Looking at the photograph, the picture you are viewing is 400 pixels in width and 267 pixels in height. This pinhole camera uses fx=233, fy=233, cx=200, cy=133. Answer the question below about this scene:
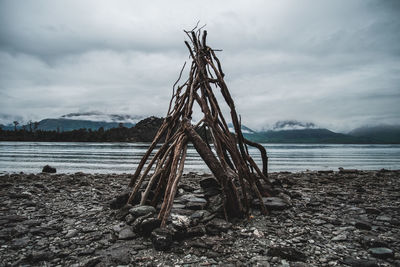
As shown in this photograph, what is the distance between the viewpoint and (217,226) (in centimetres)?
494

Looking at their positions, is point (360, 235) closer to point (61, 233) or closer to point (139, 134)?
point (61, 233)

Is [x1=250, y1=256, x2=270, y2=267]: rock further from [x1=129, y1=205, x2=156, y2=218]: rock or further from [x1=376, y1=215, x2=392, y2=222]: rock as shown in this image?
[x1=376, y1=215, x2=392, y2=222]: rock

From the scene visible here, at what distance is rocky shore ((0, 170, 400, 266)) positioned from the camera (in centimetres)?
390

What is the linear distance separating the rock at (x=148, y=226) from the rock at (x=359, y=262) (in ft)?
11.1

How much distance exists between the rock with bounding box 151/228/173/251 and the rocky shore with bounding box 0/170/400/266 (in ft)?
0.05

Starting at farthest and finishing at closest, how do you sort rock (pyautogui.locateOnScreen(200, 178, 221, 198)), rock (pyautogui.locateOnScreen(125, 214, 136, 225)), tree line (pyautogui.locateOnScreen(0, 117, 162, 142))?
1. tree line (pyautogui.locateOnScreen(0, 117, 162, 142))
2. rock (pyautogui.locateOnScreen(200, 178, 221, 198))
3. rock (pyautogui.locateOnScreen(125, 214, 136, 225))

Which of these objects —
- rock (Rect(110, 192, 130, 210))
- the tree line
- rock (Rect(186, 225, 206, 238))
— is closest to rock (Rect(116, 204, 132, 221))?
rock (Rect(110, 192, 130, 210))

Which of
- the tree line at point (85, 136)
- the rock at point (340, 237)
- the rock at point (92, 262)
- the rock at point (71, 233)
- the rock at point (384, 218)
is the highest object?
the tree line at point (85, 136)

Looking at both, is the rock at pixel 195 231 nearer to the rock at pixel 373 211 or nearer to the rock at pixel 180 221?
the rock at pixel 180 221

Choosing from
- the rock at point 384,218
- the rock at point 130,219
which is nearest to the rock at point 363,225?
the rock at point 384,218

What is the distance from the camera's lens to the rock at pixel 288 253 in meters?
3.85

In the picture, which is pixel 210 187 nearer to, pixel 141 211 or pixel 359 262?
pixel 141 211

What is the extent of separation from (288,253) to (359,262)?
3.46ft

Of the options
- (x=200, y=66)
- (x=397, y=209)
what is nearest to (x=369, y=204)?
(x=397, y=209)
